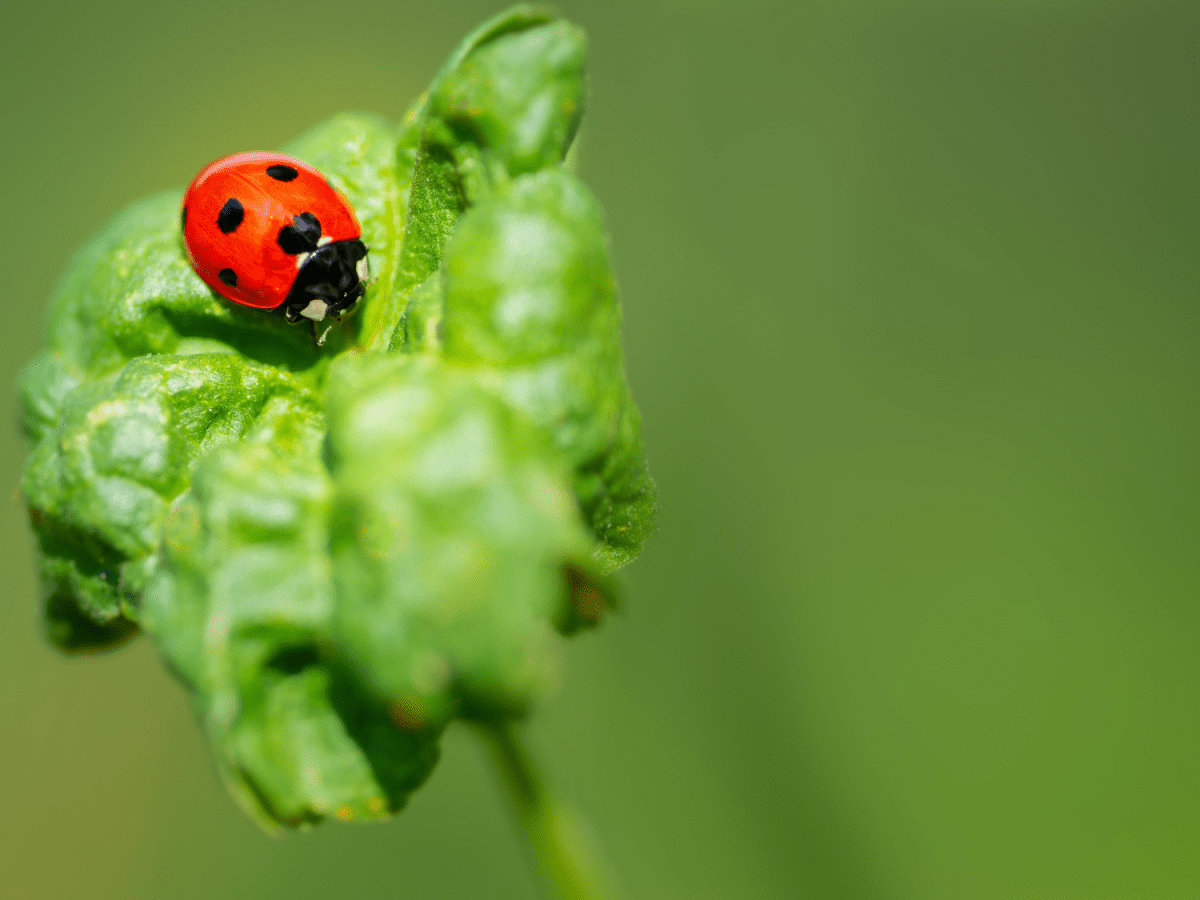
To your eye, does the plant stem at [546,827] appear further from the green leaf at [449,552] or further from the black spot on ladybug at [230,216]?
the black spot on ladybug at [230,216]

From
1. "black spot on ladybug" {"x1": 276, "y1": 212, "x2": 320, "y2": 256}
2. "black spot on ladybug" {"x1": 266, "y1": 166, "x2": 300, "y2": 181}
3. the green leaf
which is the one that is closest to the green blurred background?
"black spot on ladybug" {"x1": 276, "y1": 212, "x2": 320, "y2": 256}

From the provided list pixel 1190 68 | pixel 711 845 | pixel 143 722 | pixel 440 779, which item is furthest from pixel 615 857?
pixel 1190 68

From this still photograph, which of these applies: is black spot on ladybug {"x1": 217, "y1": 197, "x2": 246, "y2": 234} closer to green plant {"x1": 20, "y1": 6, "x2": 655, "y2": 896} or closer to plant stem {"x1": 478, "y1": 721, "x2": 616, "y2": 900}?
green plant {"x1": 20, "y1": 6, "x2": 655, "y2": 896}

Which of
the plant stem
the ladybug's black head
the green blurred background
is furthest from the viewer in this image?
the green blurred background

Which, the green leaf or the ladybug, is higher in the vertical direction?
the ladybug

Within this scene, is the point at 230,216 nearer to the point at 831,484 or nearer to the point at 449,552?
the point at 449,552

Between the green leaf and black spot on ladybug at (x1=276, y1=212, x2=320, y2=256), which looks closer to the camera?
the green leaf

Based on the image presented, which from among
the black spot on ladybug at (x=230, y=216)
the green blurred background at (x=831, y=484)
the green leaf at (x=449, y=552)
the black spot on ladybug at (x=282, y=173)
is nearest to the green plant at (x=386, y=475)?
the green leaf at (x=449, y=552)

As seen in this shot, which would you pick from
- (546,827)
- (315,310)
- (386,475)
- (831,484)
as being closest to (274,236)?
(315,310)
